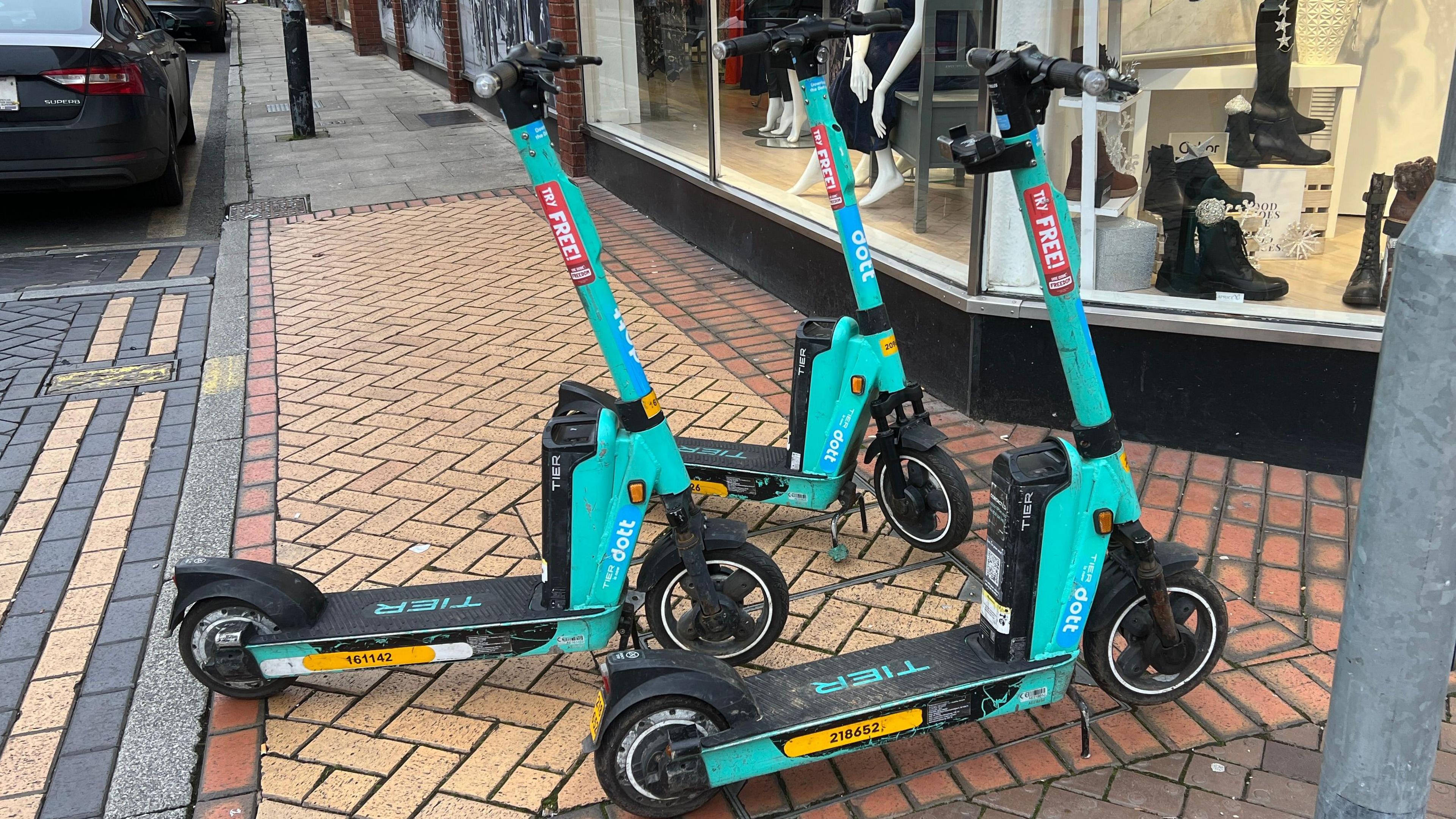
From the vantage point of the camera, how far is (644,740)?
259cm

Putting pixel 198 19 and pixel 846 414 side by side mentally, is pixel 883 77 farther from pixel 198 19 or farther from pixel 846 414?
pixel 198 19

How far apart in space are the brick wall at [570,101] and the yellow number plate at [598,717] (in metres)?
6.58

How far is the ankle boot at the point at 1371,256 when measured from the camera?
409 cm

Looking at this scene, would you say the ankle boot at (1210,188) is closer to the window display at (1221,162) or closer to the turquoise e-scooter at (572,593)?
the window display at (1221,162)

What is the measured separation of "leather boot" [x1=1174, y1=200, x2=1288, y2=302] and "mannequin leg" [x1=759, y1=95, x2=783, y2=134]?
2.90 meters

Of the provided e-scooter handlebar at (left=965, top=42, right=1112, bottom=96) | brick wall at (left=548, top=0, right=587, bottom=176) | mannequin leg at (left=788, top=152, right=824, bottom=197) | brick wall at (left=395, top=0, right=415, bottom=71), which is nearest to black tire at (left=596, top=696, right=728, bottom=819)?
e-scooter handlebar at (left=965, top=42, right=1112, bottom=96)

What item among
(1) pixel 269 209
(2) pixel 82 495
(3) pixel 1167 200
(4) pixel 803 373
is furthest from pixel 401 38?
(4) pixel 803 373

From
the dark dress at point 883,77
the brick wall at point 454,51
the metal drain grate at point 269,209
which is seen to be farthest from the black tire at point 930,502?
the brick wall at point 454,51

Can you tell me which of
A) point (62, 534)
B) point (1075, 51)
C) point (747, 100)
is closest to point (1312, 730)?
point (1075, 51)

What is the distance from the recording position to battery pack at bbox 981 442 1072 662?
103 inches

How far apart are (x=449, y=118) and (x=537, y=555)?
9651 mm

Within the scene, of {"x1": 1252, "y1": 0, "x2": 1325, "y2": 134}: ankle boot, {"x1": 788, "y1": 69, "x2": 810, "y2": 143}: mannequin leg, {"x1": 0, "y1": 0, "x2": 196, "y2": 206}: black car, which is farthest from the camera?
{"x1": 0, "y1": 0, "x2": 196, "y2": 206}: black car

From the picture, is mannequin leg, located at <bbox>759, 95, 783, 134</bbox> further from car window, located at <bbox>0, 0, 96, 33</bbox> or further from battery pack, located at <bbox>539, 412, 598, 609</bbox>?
car window, located at <bbox>0, 0, 96, 33</bbox>

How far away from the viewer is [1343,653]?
6.23 ft
